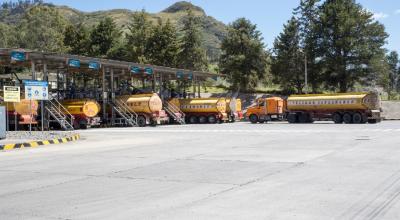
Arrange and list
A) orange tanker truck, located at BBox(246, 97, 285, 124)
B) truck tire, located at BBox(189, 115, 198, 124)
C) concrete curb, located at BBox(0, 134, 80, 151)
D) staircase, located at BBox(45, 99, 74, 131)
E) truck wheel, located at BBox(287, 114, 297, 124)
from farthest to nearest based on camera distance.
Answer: truck tire, located at BBox(189, 115, 198, 124)
orange tanker truck, located at BBox(246, 97, 285, 124)
truck wheel, located at BBox(287, 114, 297, 124)
staircase, located at BBox(45, 99, 74, 131)
concrete curb, located at BBox(0, 134, 80, 151)

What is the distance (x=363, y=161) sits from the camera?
43.9 ft

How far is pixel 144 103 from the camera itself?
4366 centimetres

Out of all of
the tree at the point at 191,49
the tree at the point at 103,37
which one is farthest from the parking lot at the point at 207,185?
the tree at the point at 191,49

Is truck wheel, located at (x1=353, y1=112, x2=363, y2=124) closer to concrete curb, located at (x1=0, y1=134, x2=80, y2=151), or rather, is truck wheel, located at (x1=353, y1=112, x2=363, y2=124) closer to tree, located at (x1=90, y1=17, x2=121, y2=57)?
concrete curb, located at (x1=0, y1=134, x2=80, y2=151)

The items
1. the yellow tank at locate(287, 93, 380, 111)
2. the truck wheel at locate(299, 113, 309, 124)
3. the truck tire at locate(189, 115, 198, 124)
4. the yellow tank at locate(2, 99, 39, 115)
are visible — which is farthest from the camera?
the truck tire at locate(189, 115, 198, 124)

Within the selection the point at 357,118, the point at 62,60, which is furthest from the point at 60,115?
the point at 357,118

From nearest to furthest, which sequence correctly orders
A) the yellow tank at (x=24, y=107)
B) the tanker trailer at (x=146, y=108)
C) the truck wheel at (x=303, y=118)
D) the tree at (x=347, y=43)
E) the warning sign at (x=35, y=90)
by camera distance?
the warning sign at (x=35, y=90) < the yellow tank at (x=24, y=107) < the tanker trailer at (x=146, y=108) < the truck wheel at (x=303, y=118) < the tree at (x=347, y=43)

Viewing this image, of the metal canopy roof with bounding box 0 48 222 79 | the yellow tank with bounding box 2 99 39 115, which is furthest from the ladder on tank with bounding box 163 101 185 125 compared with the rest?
the yellow tank with bounding box 2 99 39 115

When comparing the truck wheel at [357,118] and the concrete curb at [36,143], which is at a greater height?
the truck wheel at [357,118]

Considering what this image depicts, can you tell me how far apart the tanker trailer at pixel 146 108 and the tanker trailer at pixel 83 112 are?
4.20 meters

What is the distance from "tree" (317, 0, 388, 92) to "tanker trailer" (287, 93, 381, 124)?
14.8m

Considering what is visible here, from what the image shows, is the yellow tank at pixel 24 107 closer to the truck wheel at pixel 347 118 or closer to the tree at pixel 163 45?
the truck wheel at pixel 347 118

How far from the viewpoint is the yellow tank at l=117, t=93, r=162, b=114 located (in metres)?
43.5

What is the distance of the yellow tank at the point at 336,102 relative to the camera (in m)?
40.0
